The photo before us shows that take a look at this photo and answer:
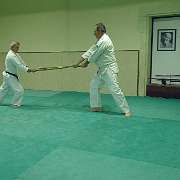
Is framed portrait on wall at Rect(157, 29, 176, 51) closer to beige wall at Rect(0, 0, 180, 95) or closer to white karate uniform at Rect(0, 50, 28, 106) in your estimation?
beige wall at Rect(0, 0, 180, 95)

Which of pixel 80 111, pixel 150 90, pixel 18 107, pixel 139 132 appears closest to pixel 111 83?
pixel 80 111

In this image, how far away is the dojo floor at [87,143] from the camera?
2.67 meters

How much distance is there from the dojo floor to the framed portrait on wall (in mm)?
1861

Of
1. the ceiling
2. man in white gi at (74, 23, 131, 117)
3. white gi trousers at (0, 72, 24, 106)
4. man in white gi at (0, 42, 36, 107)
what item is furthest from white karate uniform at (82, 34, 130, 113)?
the ceiling

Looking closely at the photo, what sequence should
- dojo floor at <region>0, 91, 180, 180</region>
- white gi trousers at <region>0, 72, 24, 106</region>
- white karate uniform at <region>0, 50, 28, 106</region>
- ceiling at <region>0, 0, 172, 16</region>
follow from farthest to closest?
ceiling at <region>0, 0, 172, 16</region>
white gi trousers at <region>0, 72, 24, 106</region>
white karate uniform at <region>0, 50, 28, 106</region>
dojo floor at <region>0, 91, 180, 180</region>

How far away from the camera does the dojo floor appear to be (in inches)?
→ 105

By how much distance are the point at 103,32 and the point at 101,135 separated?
1.94m

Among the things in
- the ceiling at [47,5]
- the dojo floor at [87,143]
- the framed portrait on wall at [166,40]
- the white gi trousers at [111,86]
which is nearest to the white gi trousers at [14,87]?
the dojo floor at [87,143]

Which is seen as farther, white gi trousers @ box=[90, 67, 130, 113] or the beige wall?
the beige wall

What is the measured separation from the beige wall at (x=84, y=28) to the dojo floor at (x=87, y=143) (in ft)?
6.88

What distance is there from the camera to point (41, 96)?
7102mm

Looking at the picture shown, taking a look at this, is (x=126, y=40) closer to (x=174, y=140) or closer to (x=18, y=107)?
(x=18, y=107)

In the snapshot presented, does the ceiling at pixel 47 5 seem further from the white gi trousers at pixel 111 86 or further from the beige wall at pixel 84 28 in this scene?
the white gi trousers at pixel 111 86

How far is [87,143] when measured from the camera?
11.4 feet
